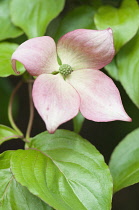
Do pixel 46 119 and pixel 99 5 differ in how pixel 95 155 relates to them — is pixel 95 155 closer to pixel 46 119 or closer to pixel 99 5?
pixel 46 119

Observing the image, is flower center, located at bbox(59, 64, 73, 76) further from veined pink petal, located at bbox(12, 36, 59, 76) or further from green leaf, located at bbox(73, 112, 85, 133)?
green leaf, located at bbox(73, 112, 85, 133)

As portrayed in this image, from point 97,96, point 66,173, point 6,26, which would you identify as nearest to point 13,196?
point 66,173

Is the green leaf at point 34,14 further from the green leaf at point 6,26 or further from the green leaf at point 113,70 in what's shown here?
the green leaf at point 113,70

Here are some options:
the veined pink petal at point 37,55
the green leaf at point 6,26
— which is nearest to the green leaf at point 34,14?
the green leaf at point 6,26

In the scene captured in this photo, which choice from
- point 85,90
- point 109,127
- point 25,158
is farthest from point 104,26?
point 109,127

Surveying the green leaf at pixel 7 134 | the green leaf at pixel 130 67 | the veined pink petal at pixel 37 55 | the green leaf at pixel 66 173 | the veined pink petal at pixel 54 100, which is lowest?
the green leaf at pixel 7 134

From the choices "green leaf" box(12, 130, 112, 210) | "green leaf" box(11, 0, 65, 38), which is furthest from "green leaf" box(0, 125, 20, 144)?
"green leaf" box(11, 0, 65, 38)
